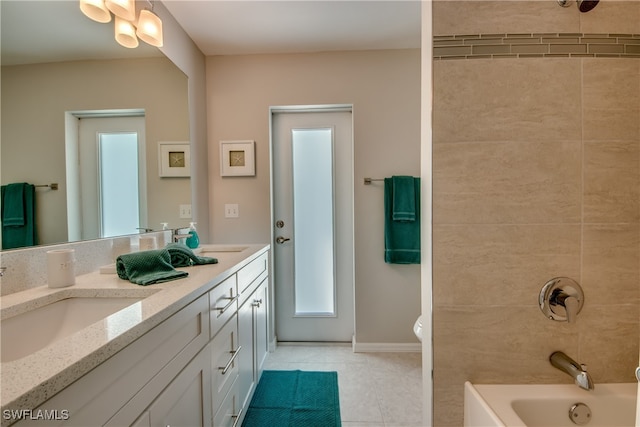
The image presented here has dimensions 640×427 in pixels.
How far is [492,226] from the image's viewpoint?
0.90 meters

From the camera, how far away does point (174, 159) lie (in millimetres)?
1715

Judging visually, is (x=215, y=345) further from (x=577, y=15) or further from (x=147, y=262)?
(x=577, y=15)

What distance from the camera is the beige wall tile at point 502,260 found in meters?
0.90

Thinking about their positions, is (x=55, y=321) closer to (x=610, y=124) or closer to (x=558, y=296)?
(x=558, y=296)

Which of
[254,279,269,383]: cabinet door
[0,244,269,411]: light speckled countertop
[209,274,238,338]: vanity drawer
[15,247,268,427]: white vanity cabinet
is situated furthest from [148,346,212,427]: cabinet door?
[254,279,269,383]: cabinet door

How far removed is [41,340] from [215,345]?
1.66 feet

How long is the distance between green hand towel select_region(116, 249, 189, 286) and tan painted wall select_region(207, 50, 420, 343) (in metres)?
1.14

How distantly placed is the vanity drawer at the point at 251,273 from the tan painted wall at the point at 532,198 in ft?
3.01

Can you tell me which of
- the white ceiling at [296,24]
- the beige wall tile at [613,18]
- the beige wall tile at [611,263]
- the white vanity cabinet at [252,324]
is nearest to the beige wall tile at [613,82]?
the beige wall tile at [613,18]

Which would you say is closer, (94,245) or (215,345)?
(215,345)

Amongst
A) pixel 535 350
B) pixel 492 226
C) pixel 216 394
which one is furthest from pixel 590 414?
pixel 216 394

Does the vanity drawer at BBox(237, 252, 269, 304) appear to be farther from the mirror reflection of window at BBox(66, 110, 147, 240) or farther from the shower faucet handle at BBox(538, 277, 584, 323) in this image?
the shower faucet handle at BBox(538, 277, 584, 323)

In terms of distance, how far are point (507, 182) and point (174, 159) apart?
1.77m

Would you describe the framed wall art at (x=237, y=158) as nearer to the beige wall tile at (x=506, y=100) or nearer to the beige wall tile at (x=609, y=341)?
the beige wall tile at (x=506, y=100)
